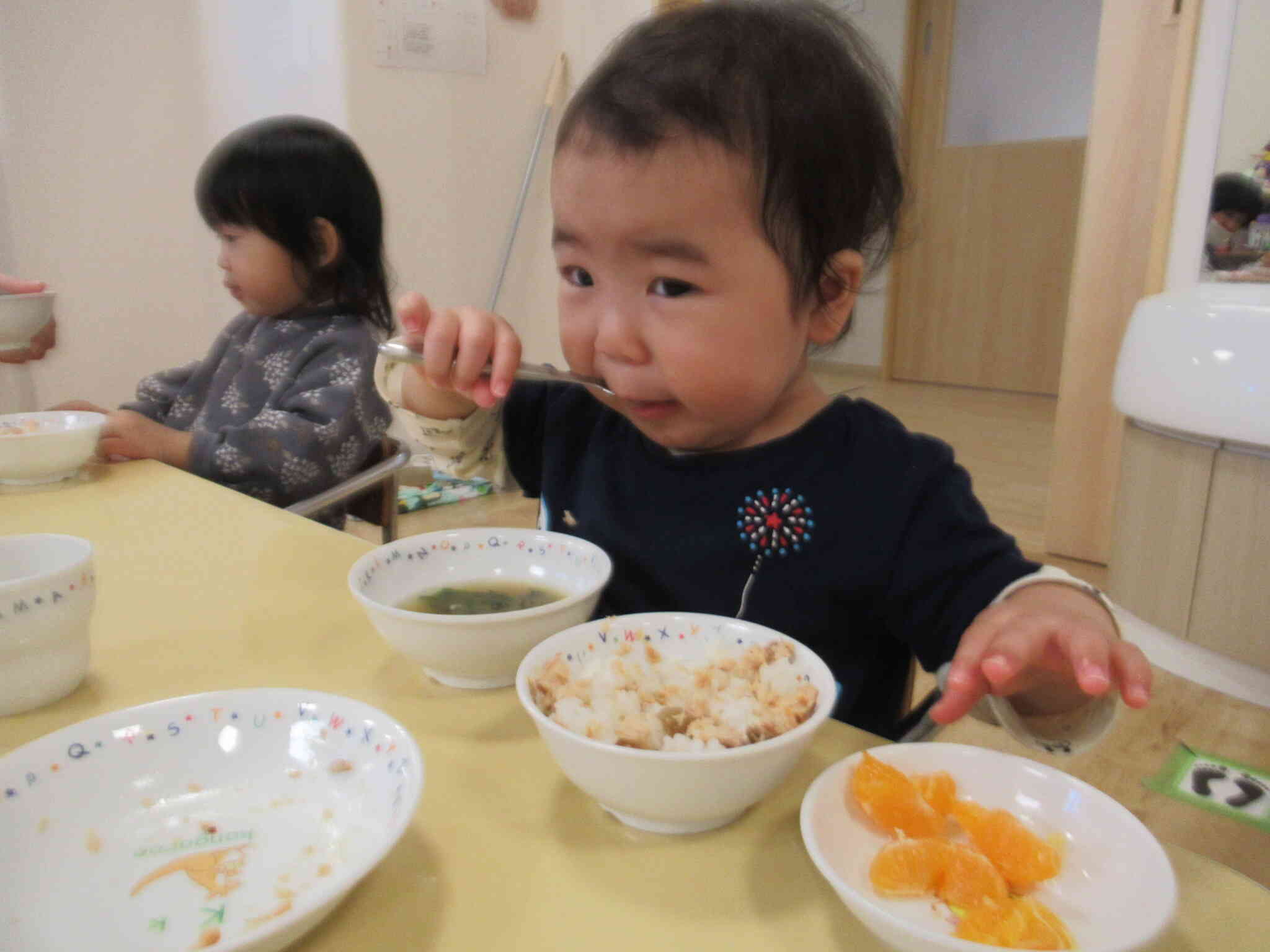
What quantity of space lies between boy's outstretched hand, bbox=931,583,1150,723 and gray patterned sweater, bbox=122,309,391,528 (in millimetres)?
1165

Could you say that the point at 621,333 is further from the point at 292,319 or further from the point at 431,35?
the point at 431,35

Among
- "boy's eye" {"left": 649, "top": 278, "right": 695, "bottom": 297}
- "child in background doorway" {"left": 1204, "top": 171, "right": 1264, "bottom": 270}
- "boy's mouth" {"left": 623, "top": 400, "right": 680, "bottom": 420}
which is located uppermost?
"child in background doorway" {"left": 1204, "top": 171, "right": 1264, "bottom": 270}

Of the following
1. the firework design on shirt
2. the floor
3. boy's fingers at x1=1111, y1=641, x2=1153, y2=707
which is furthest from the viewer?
the floor

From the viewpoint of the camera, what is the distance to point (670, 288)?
26.7 inches

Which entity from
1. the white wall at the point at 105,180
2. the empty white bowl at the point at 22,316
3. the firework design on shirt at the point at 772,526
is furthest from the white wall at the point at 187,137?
the firework design on shirt at the point at 772,526

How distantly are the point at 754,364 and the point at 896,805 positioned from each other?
38cm

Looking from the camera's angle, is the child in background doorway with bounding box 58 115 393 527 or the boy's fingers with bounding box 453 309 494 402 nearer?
the boy's fingers with bounding box 453 309 494 402

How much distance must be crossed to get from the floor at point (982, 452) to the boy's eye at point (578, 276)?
0.92 feet

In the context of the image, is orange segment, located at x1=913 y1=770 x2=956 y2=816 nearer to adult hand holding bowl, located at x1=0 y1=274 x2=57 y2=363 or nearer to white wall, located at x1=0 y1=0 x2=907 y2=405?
adult hand holding bowl, located at x1=0 y1=274 x2=57 y2=363

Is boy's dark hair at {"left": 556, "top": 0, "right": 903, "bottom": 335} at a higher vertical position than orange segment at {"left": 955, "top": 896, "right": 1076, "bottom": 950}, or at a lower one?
higher

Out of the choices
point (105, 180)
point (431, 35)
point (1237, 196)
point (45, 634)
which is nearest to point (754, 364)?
point (45, 634)

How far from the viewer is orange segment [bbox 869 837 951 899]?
1.25 ft

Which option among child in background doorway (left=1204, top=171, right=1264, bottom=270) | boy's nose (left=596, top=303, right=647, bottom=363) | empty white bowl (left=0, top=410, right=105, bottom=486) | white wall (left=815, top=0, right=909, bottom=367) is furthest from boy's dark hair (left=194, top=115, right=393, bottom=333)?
white wall (left=815, top=0, right=909, bottom=367)

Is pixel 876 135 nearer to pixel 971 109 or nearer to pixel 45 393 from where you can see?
pixel 45 393
